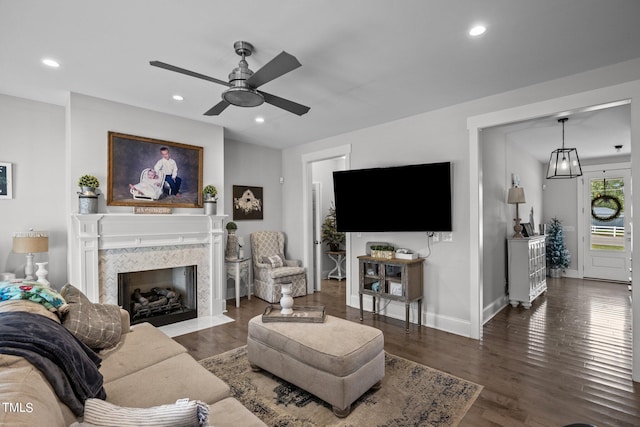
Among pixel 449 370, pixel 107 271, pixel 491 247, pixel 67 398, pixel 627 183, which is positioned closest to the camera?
pixel 67 398

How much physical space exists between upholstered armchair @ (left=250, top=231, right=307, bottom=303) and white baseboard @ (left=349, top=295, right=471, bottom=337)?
1.09 meters

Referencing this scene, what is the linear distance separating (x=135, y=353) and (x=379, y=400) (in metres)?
1.80

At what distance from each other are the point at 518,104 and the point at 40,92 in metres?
5.04

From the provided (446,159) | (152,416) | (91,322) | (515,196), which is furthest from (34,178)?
(515,196)

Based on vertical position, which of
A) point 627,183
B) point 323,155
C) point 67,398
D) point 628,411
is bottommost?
point 628,411

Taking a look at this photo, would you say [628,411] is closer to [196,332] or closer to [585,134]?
[196,332]

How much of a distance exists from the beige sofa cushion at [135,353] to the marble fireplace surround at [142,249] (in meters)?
1.32

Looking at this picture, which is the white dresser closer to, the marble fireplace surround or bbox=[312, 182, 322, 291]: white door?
bbox=[312, 182, 322, 291]: white door

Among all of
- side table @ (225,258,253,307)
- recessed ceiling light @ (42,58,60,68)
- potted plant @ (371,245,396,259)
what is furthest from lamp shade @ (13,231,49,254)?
potted plant @ (371,245,396,259)

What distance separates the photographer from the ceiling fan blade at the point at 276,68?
1931 mm

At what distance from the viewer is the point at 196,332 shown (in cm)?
371

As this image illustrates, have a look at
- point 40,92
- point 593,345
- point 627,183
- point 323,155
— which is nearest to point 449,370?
point 593,345

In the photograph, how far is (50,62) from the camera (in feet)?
8.66

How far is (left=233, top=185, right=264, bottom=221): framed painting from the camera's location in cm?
534
